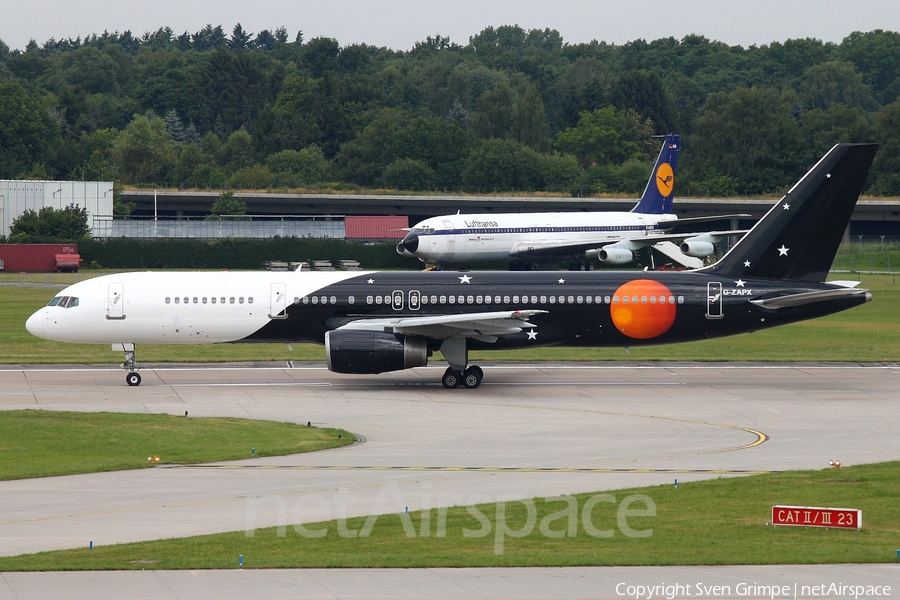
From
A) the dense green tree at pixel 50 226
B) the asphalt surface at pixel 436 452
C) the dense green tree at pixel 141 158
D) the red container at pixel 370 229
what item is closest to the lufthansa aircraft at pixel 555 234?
the red container at pixel 370 229

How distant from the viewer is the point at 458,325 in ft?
122

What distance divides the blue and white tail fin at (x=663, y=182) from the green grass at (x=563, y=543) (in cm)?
6873

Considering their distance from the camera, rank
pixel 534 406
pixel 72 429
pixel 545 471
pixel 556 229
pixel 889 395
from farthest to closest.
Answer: pixel 556 229, pixel 889 395, pixel 534 406, pixel 72 429, pixel 545 471

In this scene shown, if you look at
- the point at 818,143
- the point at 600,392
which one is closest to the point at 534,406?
→ the point at 600,392

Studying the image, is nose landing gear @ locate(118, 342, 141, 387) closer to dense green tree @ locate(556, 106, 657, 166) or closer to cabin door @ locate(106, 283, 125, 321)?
cabin door @ locate(106, 283, 125, 321)

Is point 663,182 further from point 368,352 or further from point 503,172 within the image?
point 368,352

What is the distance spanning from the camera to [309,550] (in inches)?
708

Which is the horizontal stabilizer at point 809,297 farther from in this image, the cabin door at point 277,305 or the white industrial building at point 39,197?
the white industrial building at point 39,197

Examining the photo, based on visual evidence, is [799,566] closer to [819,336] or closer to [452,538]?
[452,538]

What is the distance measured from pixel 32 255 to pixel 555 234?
46569 mm

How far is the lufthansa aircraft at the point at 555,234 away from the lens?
87.9 meters

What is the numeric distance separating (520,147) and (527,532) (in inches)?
5216

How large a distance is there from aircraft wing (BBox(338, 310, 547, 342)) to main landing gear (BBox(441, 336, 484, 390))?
14.0 inches

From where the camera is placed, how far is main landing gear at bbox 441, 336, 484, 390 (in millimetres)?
38156
